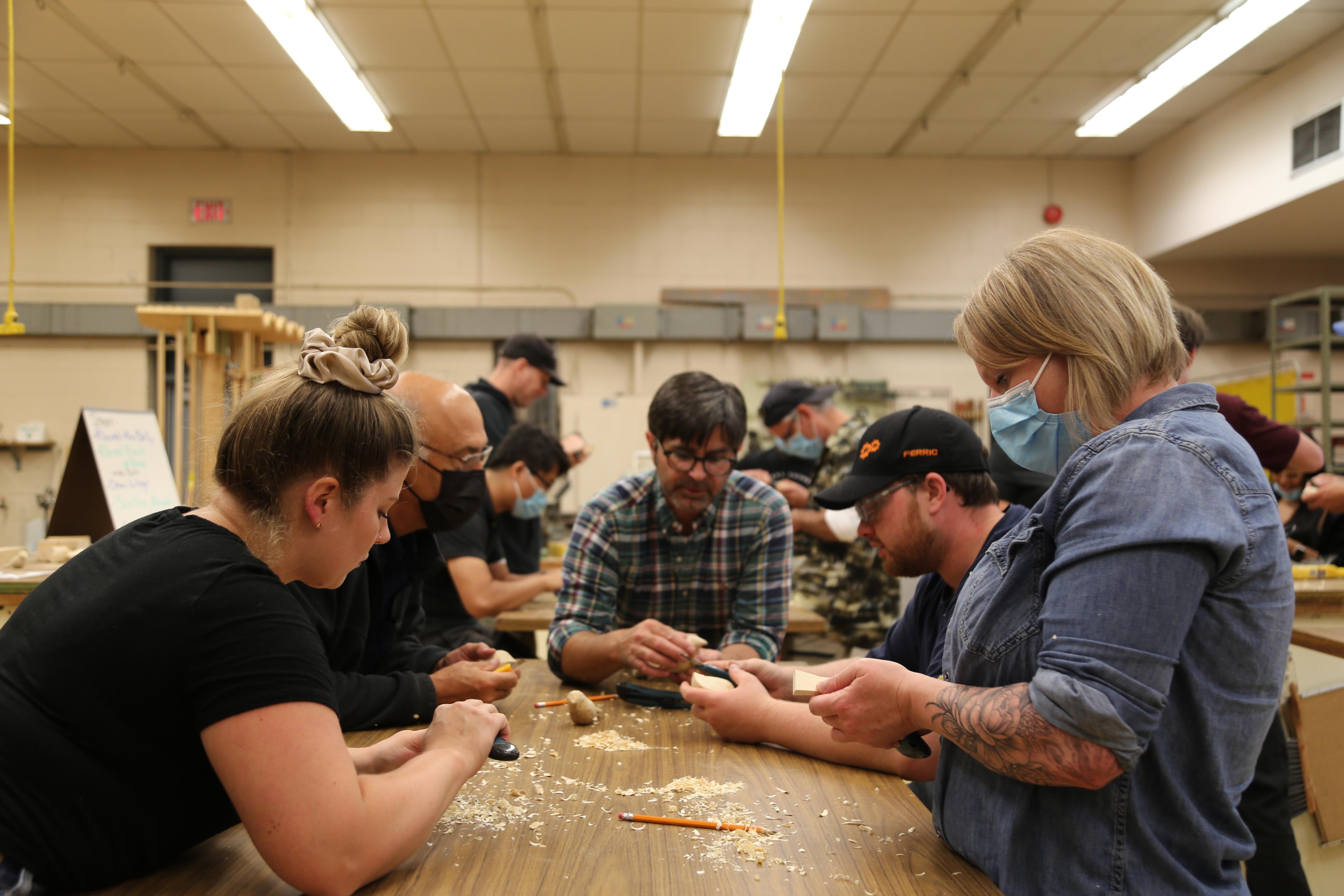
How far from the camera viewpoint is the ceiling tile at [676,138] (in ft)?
22.0

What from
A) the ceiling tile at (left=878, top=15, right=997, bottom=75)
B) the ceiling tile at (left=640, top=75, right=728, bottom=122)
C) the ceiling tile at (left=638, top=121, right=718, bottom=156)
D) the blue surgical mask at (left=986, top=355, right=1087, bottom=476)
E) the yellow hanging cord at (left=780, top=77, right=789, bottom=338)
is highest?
the ceiling tile at (left=878, top=15, right=997, bottom=75)

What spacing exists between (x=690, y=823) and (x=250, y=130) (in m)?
7.21

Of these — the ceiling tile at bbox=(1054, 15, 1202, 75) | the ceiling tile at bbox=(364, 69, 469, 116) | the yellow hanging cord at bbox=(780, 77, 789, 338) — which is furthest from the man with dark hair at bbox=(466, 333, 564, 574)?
the ceiling tile at bbox=(1054, 15, 1202, 75)

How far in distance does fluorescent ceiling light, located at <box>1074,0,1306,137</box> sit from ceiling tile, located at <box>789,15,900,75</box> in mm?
1970

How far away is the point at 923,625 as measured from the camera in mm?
1804

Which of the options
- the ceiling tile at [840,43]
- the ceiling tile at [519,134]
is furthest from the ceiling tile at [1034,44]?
the ceiling tile at [519,134]

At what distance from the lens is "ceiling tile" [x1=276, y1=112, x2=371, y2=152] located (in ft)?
21.4

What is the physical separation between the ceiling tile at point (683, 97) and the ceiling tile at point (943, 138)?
1.72m

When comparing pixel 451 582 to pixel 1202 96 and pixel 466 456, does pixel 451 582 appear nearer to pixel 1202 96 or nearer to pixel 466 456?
pixel 466 456

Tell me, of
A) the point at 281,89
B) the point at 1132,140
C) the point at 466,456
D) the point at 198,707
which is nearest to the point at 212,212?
the point at 281,89

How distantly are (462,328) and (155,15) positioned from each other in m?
2.98

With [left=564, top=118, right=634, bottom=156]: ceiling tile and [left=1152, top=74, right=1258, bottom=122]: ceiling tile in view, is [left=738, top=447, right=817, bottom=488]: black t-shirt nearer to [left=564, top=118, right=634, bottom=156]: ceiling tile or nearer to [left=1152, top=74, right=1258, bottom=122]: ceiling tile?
[left=564, top=118, right=634, bottom=156]: ceiling tile

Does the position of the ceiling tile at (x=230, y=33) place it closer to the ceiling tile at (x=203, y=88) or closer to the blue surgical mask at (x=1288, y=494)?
the ceiling tile at (x=203, y=88)

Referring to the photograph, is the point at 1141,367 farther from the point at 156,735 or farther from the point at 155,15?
the point at 155,15
